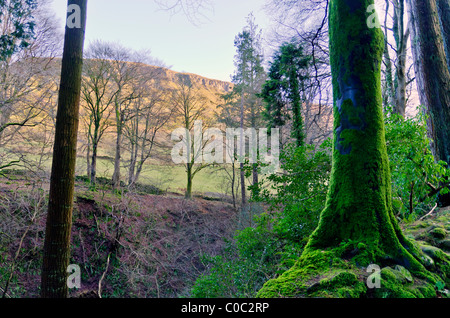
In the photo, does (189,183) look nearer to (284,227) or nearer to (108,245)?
(108,245)

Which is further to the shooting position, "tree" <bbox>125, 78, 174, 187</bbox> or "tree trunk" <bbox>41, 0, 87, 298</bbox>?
"tree" <bbox>125, 78, 174, 187</bbox>

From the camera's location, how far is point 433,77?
559 centimetres

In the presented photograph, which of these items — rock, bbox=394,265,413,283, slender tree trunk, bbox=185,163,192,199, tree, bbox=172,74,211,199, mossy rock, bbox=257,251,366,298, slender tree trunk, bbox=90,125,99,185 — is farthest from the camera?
tree, bbox=172,74,211,199

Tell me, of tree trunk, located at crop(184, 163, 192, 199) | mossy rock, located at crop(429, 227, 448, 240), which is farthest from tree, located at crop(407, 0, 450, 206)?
tree trunk, located at crop(184, 163, 192, 199)

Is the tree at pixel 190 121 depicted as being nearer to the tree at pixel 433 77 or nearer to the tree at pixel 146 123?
the tree at pixel 146 123

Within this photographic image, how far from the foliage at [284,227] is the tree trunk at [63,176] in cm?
324

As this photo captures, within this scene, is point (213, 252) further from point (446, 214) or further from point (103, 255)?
point (446, 214)

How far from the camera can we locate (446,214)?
181 inches

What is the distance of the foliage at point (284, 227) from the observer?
5.12 meters

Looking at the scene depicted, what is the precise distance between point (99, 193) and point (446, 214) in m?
14.4

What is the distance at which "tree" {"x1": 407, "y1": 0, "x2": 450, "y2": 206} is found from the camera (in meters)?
5.45

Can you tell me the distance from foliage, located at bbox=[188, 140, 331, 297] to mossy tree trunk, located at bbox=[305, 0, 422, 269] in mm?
2217

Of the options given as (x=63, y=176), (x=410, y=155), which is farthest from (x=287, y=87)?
(x=63, y=176)

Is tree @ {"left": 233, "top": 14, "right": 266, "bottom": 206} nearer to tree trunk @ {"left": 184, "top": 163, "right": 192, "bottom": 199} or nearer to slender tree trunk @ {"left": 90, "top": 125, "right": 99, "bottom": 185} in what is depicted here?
tree trunk @ {"left": 184, "top": 163, "right": 192, "bottom": 199}
